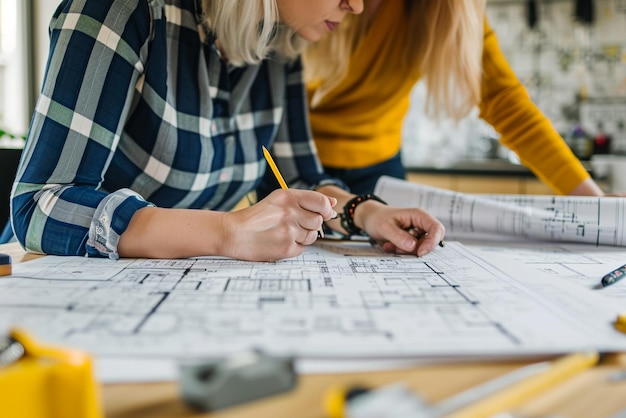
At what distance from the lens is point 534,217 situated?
0.96 meters

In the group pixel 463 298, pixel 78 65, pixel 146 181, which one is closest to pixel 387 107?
pixel 146 181

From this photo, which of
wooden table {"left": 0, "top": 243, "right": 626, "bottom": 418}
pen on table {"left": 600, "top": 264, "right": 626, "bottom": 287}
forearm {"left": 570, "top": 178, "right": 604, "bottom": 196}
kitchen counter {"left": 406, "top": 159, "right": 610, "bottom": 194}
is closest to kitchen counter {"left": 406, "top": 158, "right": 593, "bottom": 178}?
kitchen counter {"left": 406, "top": 159, "right": 610, "bottom": 194}

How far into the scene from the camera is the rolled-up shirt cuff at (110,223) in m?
0.70

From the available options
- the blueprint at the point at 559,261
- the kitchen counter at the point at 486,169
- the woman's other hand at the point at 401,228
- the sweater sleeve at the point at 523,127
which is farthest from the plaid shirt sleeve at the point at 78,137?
the kitchen counter at the point at 486,169

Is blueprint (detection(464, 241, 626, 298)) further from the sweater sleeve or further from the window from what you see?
the window

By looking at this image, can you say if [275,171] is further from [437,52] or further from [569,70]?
[569,70]

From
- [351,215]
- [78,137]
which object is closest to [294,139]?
[351,215]

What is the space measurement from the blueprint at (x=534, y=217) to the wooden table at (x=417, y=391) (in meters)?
0.57

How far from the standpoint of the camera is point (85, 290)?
1.77ft

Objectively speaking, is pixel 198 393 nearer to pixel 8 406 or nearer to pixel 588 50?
pixel 8 406

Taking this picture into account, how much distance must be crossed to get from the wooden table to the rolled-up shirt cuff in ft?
1.23

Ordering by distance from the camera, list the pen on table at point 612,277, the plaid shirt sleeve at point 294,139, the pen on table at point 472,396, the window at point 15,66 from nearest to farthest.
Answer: the pen on table at point 472,396 → the pen on table at point 612,277 → the plaid shirt sleeve at point 294,139 → the window at point 15,66

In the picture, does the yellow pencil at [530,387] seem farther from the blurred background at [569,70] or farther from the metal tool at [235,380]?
the blurred background at [569,70]

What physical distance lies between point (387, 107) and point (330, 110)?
5.5 inches
